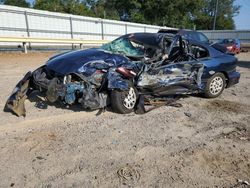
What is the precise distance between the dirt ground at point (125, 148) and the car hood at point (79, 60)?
0.89m

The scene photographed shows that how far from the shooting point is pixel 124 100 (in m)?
5.96

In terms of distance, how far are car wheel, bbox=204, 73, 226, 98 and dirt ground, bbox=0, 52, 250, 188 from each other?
2.88 ft

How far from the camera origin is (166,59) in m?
6.85

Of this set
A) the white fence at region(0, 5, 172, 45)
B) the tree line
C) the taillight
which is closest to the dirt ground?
the taillight

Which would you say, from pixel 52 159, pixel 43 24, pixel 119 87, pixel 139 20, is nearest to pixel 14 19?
pixel 43 24

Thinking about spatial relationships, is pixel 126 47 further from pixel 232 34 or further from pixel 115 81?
pixel 232 34

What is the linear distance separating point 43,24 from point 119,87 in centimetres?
1731

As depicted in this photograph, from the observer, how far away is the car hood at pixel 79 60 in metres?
5.83

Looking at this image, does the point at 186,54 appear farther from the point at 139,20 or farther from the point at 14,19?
the point at 139,20

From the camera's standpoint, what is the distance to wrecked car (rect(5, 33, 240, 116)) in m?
5.68

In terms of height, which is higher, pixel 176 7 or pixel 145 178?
pixel 176 7

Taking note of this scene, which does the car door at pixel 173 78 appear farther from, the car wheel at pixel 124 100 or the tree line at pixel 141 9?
the tree line at pixel 141 9

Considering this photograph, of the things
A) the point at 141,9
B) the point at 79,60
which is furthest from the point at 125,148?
the point at 141,9

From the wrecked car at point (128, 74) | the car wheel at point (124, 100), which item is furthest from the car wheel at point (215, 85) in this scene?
the car wheel at point (124, 100)
